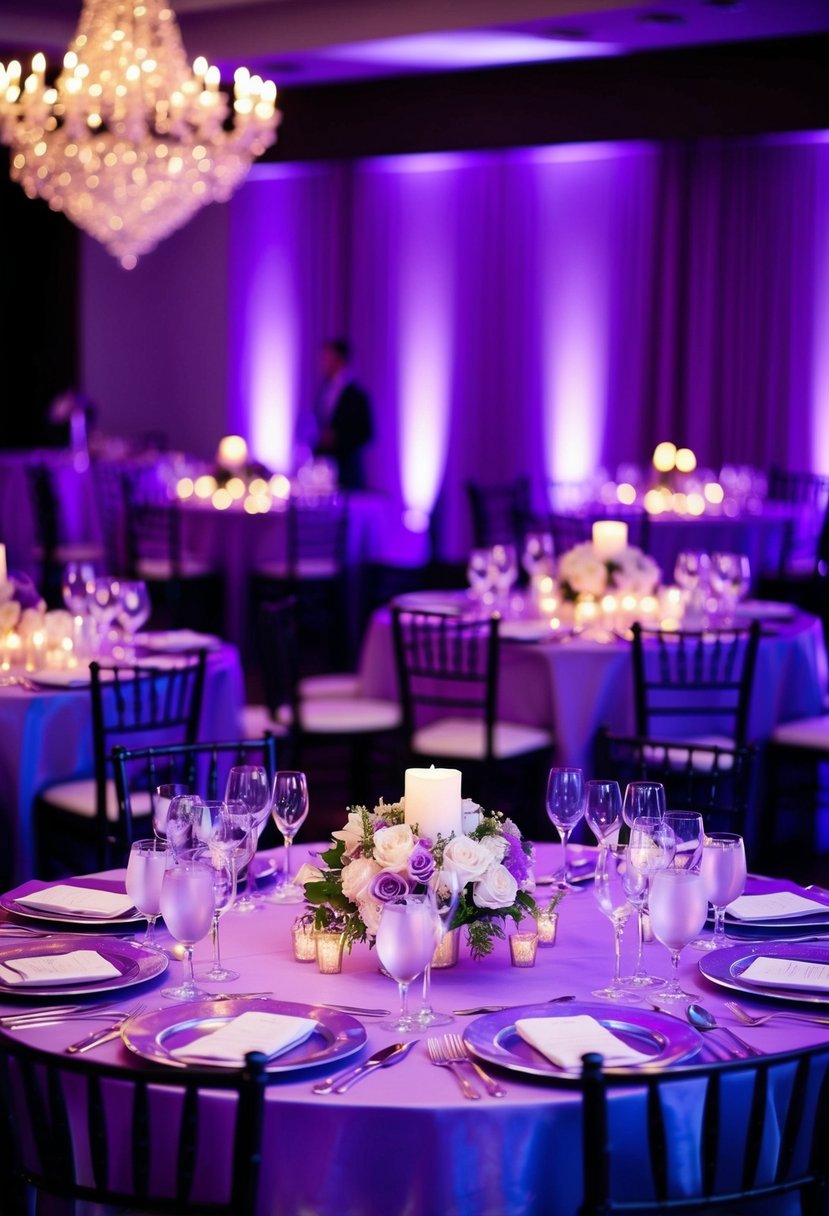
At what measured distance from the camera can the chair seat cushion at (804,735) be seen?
5.50 metres

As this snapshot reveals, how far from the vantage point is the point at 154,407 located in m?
14.4

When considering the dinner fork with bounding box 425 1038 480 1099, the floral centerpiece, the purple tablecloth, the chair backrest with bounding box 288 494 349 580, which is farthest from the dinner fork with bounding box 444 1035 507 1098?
the chair backrest with bounding box 288 494 349 580

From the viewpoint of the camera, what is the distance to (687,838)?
2.46 m

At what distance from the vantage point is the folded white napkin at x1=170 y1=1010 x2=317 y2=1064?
6.72ft

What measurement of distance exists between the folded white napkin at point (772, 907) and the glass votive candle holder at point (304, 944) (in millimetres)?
701

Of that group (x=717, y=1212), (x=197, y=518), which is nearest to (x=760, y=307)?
(x=197, y=518)

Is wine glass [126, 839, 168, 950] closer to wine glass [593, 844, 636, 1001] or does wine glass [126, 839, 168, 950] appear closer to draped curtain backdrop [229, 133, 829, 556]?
wine glass [593, 844, 636, 1001]

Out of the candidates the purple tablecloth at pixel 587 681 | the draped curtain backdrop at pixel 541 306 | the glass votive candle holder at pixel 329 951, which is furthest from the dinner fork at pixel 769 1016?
the draped curtain backdrop at pixel 541 306

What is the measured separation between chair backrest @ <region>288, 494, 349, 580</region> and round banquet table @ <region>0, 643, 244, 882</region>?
14.3 feet

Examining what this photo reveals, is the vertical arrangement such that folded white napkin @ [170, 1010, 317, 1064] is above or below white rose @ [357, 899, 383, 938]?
below

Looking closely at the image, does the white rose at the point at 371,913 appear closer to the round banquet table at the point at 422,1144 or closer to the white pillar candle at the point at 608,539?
the round banquet table at the point at 422,1144

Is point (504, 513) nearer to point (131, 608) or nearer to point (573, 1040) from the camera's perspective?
point (131, 608)

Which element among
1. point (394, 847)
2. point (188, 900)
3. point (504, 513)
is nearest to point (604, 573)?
point (394, 847)

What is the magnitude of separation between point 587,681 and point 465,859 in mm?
3125
